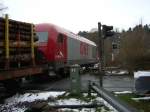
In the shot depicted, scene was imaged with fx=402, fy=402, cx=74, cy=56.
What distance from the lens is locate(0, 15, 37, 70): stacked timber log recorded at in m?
13.4

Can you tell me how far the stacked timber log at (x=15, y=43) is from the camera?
1338 cm

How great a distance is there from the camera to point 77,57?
30.0 m

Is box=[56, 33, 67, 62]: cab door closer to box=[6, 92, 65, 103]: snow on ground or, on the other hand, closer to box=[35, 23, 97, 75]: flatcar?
box=[35, 23, 97, 75]: flatcar

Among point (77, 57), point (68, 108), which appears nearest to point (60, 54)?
point (77, 57)

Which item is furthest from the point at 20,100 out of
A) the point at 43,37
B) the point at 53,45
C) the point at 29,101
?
the point at 43,37

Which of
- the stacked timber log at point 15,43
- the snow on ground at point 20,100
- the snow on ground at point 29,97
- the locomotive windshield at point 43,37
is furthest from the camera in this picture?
the locomotive windshield at point 43,37

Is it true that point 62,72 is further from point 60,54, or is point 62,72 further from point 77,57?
point 77,57

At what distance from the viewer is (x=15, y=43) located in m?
14.4

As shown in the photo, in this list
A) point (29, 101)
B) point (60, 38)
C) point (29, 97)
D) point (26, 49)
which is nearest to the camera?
point (29, 101)

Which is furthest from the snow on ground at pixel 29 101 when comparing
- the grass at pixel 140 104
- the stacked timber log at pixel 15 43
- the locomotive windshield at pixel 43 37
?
the locomotive windshield at pixel 43 37

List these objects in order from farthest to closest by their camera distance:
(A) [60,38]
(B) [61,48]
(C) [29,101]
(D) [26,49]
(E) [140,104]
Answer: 1. (B) [61,48]
2. (A) [60,38]
3. (D) [26,49]
4. (C) [29,101]
5. (E) [140,104]

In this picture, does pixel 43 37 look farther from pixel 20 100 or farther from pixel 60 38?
pixel 20 100

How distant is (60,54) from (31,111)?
12.6m

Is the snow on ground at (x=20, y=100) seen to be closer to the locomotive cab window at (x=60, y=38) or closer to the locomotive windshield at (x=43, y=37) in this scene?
the locomotive windshield at (x=43, y=37)
